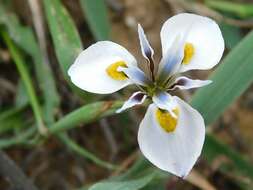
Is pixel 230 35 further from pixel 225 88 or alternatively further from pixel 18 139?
pixel 18 139

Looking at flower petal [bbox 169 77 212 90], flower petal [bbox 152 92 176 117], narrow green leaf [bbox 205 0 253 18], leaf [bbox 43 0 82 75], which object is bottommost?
narrow green leaf [bbox 205 0 253 18]

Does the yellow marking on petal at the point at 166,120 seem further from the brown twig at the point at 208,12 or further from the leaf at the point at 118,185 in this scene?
the brown twig at the point at 208,12

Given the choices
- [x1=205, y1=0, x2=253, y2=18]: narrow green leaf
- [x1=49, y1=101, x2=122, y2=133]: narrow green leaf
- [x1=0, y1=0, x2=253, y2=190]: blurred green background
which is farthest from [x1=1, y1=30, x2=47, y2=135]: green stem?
[x1=205, y1=0, x2=253, y2=18]: narrow green leaf

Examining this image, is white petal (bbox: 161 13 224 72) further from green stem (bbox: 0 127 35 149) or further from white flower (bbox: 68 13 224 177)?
green stem (bbox: 0 127 35 149)

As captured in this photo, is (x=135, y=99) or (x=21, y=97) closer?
(x=135, y=99)

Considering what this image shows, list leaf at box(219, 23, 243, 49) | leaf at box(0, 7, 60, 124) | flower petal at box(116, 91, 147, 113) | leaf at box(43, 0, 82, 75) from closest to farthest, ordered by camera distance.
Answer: flower petal at box(116, 91, 147, 113), leaf at box(43, 0, 82, 75), leaf at box(0, 7, 60, 124), leaf at box(219, 23, 243, 49)

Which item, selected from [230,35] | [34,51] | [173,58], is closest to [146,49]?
[173,58]

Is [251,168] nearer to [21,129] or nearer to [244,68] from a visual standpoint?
[244,68]
